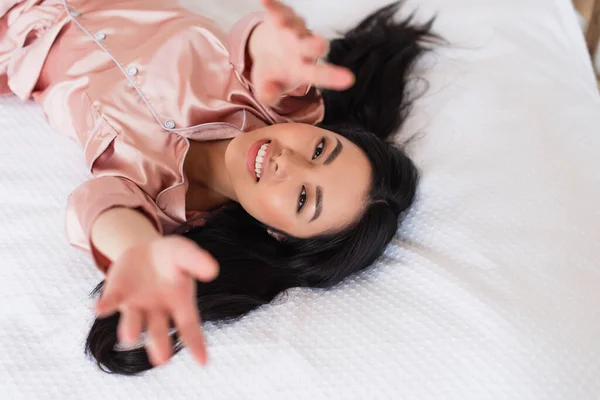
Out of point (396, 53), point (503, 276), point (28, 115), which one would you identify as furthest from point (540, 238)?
point (28, 115)

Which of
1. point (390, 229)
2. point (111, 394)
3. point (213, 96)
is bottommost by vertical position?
point (111, 394)

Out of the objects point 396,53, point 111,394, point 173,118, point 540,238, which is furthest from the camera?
point 396,53

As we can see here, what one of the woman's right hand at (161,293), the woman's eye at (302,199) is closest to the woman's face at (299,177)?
the woman's eye at (302,199)

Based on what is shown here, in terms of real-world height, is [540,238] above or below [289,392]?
above

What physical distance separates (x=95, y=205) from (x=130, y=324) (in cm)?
32

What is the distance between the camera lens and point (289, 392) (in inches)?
29.6

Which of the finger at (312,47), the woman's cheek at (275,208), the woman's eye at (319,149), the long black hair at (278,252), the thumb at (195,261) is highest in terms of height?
the finger at (312,47)

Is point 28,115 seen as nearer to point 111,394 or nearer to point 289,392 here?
point 111,394

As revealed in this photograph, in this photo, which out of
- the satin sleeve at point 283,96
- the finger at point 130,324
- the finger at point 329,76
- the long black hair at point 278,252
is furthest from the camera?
the satin sleeve at point 283,96

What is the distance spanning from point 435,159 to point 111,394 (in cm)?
64

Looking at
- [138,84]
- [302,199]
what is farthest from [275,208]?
[138,84]

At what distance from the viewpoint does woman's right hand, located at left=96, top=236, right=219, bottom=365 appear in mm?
506

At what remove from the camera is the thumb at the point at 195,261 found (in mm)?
508

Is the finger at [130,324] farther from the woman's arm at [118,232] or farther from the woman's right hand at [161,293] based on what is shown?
the woman's arm at [118,232]
